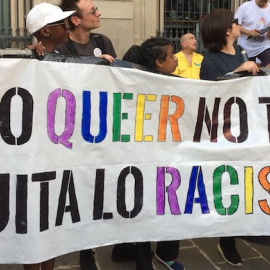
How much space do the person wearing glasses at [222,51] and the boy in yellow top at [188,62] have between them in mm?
1925

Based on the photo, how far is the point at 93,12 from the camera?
3.47 metres

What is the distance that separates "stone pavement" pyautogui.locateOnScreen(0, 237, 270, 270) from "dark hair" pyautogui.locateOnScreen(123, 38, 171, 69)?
150 centimetres

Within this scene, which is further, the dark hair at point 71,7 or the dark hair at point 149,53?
the dark hair at point 71,7

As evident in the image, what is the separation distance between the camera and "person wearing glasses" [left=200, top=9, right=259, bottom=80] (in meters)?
3.39

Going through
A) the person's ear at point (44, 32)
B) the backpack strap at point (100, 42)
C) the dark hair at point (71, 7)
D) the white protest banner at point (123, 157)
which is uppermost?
the dark hair at point (71, 7)

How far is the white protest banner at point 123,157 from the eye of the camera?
254cm

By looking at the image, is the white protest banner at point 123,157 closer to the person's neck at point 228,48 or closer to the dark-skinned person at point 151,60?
the dark-skinned person at point 151,60

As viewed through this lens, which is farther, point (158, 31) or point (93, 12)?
point (158, 31)

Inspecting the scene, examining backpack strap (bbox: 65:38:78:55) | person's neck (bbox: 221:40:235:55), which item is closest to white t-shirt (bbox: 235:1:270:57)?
person's neck (bbox: 221:40:235:55)

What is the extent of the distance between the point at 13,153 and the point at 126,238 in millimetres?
896

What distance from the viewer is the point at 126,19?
7.89m

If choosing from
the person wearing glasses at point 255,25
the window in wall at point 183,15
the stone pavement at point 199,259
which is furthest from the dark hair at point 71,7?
the window in wall at point 183,15

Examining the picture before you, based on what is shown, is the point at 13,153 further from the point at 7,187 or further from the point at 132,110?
the point at 132,110

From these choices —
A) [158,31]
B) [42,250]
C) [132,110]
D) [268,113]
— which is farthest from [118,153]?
[158,31]
